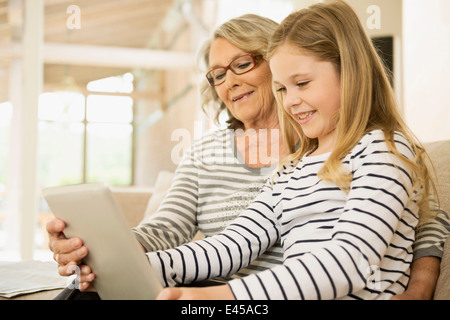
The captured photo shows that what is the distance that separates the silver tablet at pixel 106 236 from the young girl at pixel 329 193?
2.9 inches

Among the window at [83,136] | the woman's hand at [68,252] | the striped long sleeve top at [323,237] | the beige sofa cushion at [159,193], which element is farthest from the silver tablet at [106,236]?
the window at [83,136]

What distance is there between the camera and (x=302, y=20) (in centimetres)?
87

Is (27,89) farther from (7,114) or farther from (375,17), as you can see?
(375,17)

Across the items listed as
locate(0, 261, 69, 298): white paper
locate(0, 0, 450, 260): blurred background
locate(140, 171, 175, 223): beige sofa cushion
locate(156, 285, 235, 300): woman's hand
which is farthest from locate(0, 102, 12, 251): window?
locate(156, 285, 235, 300): woman's hand

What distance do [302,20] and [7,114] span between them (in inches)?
119

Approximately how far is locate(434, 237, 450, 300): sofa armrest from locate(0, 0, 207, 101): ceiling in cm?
301

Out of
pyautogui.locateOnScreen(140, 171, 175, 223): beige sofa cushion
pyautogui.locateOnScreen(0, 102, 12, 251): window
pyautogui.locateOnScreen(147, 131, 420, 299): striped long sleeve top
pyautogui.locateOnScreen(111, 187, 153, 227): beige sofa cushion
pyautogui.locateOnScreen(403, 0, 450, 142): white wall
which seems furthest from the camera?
pyautogui.locateOnScreen(0, 102, 12, 251): window

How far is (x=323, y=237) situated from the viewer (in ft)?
2.39

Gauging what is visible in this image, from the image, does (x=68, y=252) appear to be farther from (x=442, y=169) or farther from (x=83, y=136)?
(x=83, y=136)

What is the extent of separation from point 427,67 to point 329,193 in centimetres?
92

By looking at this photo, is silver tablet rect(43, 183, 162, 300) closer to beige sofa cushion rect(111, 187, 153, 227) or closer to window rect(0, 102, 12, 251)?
beige sofa cushion rect(111, 187, 153, 227)

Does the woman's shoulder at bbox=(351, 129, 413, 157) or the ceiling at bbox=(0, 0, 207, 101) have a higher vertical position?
the ceiling at bbox=(0, 0, 207, 101)

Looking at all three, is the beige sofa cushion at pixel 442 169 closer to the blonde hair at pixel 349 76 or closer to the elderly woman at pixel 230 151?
the blonde hair at pixel 349 76

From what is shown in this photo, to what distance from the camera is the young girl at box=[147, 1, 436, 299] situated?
0.61 meters
